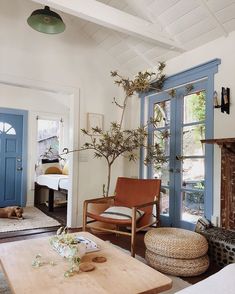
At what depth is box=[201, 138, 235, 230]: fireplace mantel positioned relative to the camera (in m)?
2.73

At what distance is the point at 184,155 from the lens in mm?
3498

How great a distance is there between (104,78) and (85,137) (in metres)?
1.03

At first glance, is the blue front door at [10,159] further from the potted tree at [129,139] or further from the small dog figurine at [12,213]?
the potted tree at [129,139]

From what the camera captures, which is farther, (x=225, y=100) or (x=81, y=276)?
(x=225, y=100)

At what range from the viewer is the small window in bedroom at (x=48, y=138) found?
6035 millimetres

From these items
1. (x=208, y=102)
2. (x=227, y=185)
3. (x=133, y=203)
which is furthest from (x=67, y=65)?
(x=227, y=185)

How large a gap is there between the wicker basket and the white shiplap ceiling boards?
7.35 feet

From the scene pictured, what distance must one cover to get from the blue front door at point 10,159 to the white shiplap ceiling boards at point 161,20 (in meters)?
2.84

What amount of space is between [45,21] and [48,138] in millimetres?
3700

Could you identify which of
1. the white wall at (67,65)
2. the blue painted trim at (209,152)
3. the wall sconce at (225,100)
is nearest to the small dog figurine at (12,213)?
the white wall at (67,65)

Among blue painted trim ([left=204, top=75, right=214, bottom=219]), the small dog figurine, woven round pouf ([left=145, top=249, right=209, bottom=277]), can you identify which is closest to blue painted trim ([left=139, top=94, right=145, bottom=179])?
blue painted trim ([left=204, top=75, right=214, bottom=219])

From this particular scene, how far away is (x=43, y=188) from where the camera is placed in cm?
572

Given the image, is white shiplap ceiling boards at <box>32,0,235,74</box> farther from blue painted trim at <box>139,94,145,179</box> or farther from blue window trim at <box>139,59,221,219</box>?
blue painted trim at <box>139,94,145,179</box>

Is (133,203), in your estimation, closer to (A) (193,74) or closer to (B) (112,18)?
(A) (193,74)
